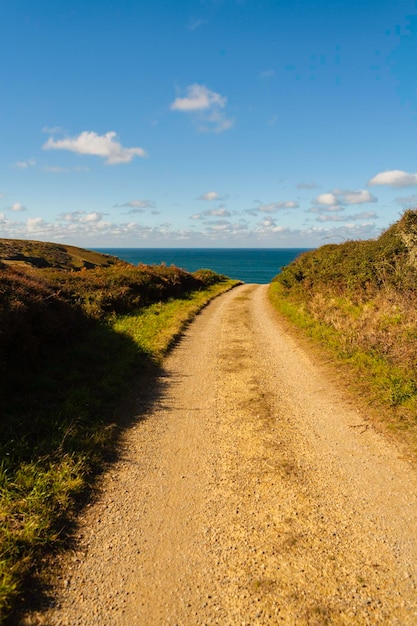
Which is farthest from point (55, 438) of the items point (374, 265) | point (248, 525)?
point (374, 265)

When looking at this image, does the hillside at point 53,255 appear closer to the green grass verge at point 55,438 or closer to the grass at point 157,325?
the grass at point 157,325

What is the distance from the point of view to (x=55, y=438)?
5.87 meters

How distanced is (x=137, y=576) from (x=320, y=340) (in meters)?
10.3

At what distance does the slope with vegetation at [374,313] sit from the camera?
25.7 ft

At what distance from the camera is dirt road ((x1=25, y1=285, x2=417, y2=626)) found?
3297 mm

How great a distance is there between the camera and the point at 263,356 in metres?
11.2

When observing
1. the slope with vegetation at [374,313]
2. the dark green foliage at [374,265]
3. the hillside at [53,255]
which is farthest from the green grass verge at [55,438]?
the hillside at [53,255]

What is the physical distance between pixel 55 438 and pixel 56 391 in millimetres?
2081

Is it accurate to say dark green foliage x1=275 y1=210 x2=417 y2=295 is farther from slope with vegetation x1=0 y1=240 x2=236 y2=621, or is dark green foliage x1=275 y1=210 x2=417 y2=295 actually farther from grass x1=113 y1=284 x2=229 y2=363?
slope with vegetation x1=0 y1=240 x2=236 y2=621

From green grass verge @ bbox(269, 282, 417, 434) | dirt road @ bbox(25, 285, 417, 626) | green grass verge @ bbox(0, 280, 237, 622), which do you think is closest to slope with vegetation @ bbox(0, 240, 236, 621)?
Result: green grass verge @ bbox(0, 280, 237, 622)

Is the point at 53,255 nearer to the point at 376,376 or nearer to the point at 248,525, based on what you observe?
the point at 376,376

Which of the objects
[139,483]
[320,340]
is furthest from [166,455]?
Answer: [320,340]

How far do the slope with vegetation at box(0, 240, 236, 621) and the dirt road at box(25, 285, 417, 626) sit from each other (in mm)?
493

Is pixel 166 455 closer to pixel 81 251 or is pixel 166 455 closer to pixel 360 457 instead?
pixel 360 457
